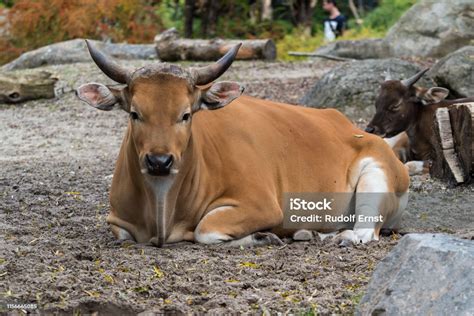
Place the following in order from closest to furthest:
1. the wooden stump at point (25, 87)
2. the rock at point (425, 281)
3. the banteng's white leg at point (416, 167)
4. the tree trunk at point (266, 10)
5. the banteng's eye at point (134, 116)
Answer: the rock at point (425, 281) → the banteng's eye at point (134, 116) → the banteng's white leg at point (416, 167) → the wooden stump at point (25, 87) → the tree trunk at point (266, 10)

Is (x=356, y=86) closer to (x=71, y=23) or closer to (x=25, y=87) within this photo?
(x=25, y=87)

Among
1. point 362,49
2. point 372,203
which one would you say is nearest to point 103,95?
point 372,203

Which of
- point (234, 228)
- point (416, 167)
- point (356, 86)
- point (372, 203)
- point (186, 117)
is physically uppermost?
point (186, 117)

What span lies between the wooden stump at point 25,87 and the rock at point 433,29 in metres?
7.55

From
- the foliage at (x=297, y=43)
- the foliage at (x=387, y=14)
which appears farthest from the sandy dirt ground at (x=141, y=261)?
the foliage at (x=387, y=14)

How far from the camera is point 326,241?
7.65 m

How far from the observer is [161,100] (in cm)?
681

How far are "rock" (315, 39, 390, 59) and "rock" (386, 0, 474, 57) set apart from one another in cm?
18

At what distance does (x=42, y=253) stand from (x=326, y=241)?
2.11 meters

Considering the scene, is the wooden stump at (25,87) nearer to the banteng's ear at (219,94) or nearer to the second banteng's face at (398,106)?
the second banteng's face at (398,106)

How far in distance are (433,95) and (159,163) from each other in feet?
21.2

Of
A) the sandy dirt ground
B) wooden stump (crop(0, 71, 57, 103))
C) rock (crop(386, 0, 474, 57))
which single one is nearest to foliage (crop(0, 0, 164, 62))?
rock (crop(386, 0, 474, 57))

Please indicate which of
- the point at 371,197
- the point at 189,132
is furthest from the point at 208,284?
the point at 371,197

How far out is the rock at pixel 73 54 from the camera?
21109 millimetres
